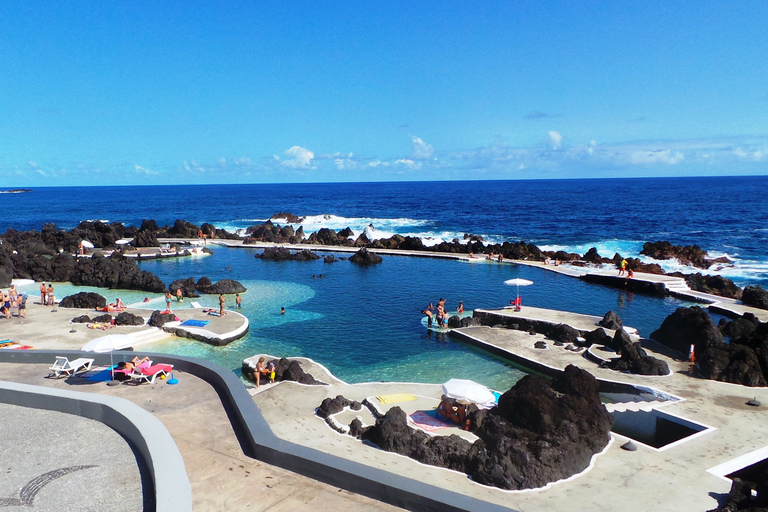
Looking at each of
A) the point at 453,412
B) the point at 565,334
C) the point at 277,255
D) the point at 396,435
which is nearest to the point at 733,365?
the point at 565,334

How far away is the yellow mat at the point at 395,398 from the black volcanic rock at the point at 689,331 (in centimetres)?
1346

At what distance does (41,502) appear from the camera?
7.82m

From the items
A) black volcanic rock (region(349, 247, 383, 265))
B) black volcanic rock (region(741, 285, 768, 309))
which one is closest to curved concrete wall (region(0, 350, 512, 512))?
black volcanic rock (region(741, 285, 768, 309))

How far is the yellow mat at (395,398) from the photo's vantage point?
16.7 metres

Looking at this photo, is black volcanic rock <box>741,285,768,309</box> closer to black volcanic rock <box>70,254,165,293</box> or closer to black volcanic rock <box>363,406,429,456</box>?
black volcanic rock <box>363,406,429,456</box>

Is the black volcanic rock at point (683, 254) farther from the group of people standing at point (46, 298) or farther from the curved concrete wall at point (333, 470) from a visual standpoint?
the group of people standing at point (46, 298)

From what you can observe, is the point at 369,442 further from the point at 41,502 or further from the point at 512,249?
the point at 512,249

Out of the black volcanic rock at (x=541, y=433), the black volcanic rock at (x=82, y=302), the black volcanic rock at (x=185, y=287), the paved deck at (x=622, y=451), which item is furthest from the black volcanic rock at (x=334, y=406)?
the black volcanic rock at (x=185, y=287)

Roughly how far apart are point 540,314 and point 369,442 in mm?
16457

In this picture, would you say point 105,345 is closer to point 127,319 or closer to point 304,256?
point 127,319

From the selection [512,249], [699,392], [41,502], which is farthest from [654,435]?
[512,249]

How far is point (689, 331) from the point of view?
2209 centimetres

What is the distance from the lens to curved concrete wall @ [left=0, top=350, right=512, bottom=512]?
7.44m

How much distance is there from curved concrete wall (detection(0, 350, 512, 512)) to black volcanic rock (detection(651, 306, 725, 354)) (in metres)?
18.6
